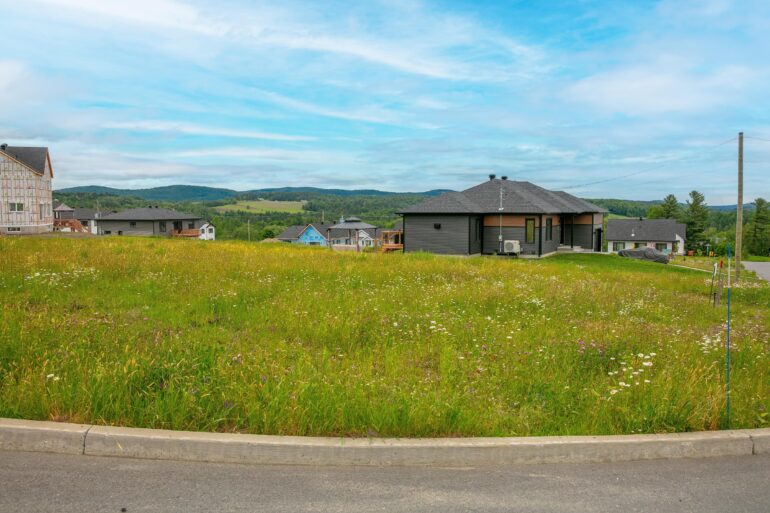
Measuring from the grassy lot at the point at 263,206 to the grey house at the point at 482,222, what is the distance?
11822 cm

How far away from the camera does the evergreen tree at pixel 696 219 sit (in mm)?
104631

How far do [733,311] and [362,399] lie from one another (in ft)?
43.4

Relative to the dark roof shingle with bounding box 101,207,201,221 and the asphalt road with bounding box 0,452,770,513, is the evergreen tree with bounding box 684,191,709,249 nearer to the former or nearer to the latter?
the dark roof shingle with bounding box 101,207,201,221

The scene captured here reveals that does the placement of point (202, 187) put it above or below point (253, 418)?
above

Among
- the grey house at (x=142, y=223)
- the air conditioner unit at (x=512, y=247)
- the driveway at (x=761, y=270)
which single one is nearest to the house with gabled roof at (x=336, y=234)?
the grey house at (x=142, y=223)

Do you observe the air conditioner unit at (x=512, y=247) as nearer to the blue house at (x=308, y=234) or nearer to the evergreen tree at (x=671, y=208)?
the blue house at (x=308, y=234)

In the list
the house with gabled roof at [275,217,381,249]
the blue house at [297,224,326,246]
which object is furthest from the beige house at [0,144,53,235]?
the blue house at [297,224,326,246]

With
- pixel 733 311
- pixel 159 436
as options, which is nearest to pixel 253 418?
→ pixel 159 436

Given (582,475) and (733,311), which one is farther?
(733,311)

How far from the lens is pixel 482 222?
4038 cm

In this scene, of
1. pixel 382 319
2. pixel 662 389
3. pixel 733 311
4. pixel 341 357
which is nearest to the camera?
pixel 662 389

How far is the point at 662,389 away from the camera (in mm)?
5707

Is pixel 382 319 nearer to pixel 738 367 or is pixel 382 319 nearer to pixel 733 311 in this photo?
pixel 738 367

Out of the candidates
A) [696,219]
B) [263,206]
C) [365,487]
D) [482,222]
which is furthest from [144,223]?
[696,219]
